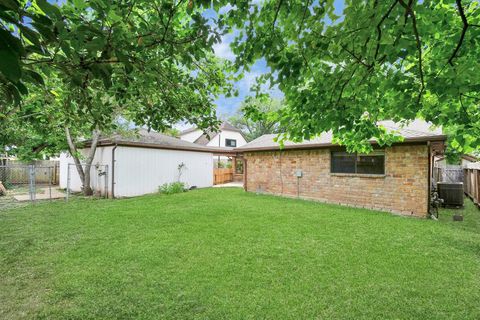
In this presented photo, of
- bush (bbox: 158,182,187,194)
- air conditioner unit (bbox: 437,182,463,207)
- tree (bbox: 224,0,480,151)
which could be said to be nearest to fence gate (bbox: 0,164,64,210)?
bush (bbox: 158,182,187,194)

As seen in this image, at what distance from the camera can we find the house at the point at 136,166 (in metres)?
11.8

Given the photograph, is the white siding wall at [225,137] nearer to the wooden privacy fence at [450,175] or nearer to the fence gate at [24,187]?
the fence gate at [24,187]

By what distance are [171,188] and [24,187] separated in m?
9.12

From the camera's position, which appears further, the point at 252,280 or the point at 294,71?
the point at 252,280

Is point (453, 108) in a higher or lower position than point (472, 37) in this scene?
lower

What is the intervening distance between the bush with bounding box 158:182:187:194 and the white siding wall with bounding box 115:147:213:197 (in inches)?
14.6

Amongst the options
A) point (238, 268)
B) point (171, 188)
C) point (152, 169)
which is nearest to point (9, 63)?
point (238, 268)

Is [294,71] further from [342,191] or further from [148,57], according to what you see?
[342,191]

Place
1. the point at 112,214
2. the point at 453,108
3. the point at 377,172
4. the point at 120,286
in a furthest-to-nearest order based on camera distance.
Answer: the point at 377,172 < the point at 112,214 < the point at 120,286 < the point at 453,108

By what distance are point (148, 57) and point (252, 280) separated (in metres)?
3.19

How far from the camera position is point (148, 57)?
2.65 meters

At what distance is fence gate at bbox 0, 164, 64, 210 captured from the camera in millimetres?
9625

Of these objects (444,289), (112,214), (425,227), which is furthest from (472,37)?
(112,214)

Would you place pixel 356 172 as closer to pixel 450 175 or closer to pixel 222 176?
pixel 450 175
